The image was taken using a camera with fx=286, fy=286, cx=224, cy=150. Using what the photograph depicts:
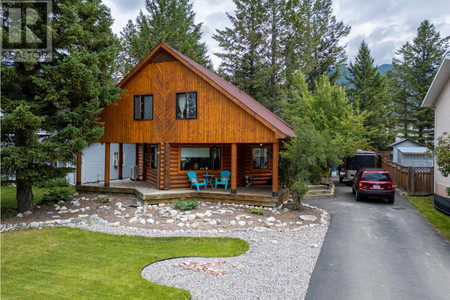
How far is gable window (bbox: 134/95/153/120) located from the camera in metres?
14.6

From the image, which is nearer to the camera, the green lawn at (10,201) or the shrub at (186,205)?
the green lawn at (10,201)

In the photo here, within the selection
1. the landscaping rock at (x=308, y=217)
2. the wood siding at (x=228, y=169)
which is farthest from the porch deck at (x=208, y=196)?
the landscaping rock at (x=308, y=217)

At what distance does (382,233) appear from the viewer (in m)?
9.51

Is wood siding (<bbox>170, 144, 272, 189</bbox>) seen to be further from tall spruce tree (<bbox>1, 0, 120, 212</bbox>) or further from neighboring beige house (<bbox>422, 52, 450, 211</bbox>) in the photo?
neighboring beige house (<bbox>422, 52, 450, 211</bbox>)

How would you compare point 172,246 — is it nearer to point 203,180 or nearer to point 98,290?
point 98,290

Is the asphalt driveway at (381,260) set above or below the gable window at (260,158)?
below

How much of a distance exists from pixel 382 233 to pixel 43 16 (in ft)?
46.2

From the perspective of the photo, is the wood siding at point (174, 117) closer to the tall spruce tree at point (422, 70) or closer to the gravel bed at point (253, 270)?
the gravel bed at point (253, 270)

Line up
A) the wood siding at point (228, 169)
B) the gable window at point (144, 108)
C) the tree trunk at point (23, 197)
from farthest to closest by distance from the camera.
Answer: the gable window at point (144, 108) → the wood siding at point (228, 169) → the tree trunk at point (23, 197)

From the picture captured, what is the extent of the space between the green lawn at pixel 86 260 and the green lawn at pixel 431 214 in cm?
735

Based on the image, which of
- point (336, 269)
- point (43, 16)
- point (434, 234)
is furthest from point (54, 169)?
point (434, 234)

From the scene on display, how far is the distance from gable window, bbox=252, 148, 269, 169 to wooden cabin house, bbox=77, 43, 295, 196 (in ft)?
0.77

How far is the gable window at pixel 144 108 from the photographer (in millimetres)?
14617

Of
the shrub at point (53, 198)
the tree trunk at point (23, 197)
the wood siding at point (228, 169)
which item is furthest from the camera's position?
the wood siding at point (228, 169)
